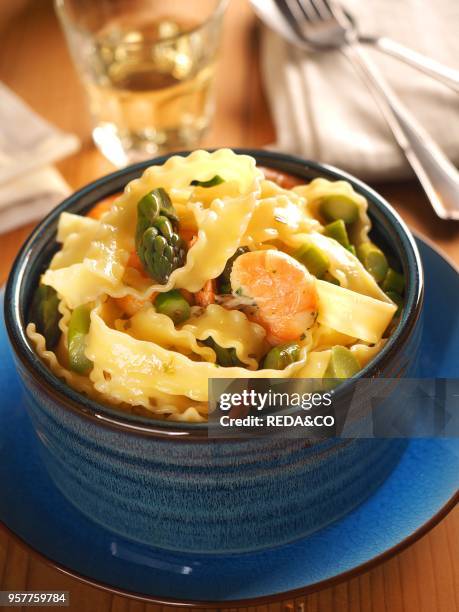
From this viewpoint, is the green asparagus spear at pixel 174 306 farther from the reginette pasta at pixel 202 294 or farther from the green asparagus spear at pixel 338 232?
the green asparagus spear at pixel 338 232

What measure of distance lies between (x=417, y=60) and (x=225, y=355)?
1.78 meters

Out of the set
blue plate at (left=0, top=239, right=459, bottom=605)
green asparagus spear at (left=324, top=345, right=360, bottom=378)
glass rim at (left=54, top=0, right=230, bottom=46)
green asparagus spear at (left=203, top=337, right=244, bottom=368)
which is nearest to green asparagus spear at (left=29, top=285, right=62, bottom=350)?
blue plate at (left=0, top=239, right=459, bottom=605)

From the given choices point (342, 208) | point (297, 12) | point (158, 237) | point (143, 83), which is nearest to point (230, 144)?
point (143, 83)

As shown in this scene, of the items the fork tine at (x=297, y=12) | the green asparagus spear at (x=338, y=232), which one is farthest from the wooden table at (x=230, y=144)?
the green asparagus spear at (x=338, y=232)

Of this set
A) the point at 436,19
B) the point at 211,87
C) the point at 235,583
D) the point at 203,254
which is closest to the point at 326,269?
the point at 203,254

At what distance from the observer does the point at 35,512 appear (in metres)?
1.60

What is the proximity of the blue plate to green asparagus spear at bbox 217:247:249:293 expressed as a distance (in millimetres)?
483

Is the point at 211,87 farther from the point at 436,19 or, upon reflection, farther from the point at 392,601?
the point at 392,601

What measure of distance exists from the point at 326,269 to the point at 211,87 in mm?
1564

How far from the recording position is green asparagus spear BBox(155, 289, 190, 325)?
62.9 inches

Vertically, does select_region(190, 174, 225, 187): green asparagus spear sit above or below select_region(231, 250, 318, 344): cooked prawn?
above

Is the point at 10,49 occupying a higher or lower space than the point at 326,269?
higher

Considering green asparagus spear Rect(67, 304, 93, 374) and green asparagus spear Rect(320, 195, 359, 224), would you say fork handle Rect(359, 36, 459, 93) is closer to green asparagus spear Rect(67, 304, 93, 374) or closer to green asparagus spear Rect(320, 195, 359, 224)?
green asparagus spear Rect(320, 195, 359, 224)

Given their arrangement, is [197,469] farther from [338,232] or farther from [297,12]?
[297,12]
